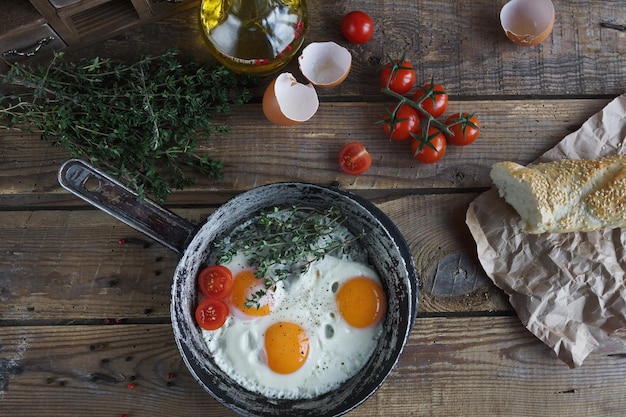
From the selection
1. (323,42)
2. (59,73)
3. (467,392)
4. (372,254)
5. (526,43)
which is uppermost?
(59,73)

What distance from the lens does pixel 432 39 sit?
2.14 m

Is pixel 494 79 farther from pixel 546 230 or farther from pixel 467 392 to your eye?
pixel 467 392

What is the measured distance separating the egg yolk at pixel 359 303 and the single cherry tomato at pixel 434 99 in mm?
600

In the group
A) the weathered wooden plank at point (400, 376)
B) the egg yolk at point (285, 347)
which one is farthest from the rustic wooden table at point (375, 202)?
the egg yolk at point (285, 347)

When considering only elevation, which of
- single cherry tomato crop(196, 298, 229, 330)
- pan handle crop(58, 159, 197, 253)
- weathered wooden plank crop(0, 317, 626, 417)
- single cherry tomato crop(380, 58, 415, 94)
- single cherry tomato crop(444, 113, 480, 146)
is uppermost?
pan handle crop(58, 159, 197, 253)

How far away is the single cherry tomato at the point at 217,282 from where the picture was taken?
185 centimetres

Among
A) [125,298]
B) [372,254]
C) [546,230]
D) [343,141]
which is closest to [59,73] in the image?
[125,298]

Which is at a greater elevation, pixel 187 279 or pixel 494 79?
pixel 187 279

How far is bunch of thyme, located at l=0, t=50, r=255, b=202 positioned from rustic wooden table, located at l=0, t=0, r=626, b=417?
0.09m

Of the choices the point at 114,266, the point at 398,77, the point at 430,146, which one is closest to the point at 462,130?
the point at 430,146

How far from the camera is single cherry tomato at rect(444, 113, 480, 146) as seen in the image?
1987 mm

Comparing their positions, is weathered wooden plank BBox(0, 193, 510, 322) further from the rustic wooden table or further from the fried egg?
the fried egg

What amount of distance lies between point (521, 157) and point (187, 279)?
3.88 feet

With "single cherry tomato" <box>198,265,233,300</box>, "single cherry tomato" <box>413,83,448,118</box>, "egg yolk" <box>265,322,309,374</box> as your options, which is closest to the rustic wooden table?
"single cherry tomato" <box>413,83,448,118</box>
